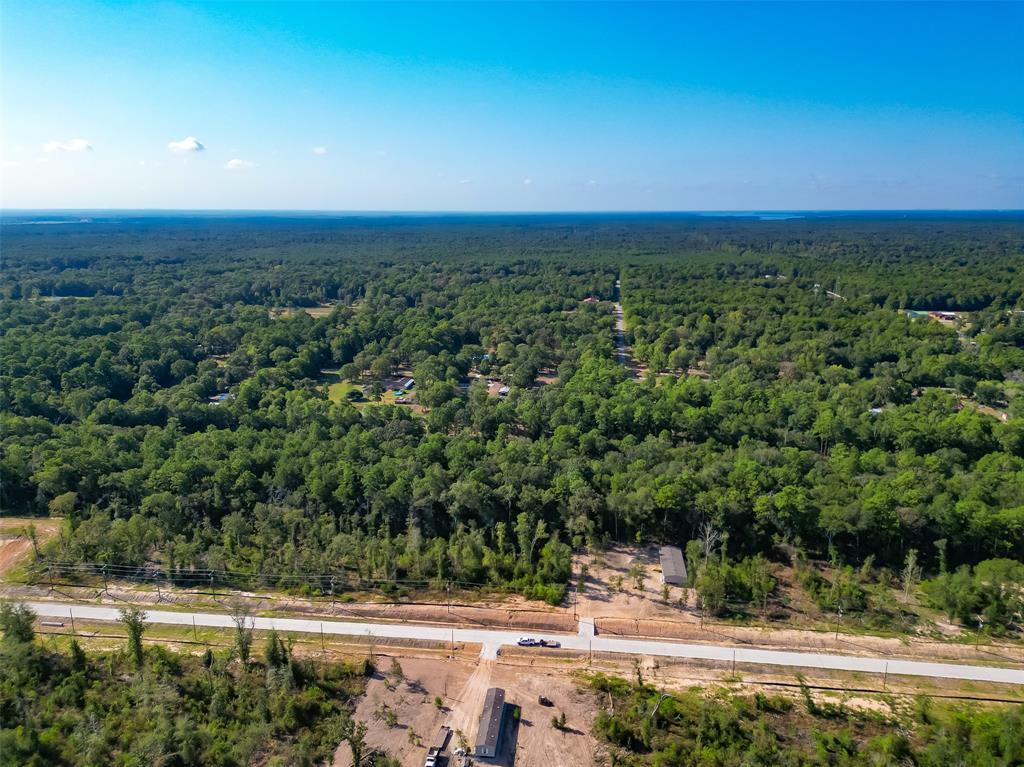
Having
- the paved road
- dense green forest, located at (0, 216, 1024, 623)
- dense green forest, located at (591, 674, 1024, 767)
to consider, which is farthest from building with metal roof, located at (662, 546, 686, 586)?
dense green forest, located at (591, 674, 1024, 767)

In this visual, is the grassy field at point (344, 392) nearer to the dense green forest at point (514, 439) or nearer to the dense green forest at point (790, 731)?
the dense green forest at point (514, 439)

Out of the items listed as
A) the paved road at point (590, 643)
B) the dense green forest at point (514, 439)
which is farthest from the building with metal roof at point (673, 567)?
the paved road at point (590, 643)

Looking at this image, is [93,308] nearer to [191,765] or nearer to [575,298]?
[575,298]

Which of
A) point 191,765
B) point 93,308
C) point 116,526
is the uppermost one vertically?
point 93,308

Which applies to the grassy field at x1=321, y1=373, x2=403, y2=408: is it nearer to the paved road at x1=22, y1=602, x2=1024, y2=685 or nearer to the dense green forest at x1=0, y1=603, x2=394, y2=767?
the paved road at x1=22, y1=602, x2=1024, y2=685

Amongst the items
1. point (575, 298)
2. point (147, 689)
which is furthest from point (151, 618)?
point (575, 298)

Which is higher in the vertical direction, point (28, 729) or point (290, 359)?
point (290, 359)
